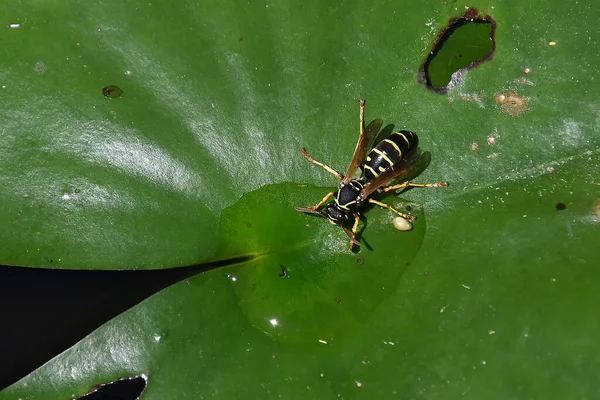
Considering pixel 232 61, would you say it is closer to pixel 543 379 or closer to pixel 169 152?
pixel 169 152

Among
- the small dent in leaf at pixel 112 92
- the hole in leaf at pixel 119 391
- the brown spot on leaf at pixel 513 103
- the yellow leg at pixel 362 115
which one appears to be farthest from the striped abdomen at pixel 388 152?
the hole in leaf at pixel 119 391

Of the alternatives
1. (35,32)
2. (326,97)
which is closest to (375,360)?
(326,97)

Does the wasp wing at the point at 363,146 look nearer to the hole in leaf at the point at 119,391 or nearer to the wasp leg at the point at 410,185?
the wasp leg at the point at 410,185

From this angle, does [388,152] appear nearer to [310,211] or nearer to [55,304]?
[310,211]

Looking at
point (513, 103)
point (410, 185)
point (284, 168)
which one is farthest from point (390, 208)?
point (513, 103)

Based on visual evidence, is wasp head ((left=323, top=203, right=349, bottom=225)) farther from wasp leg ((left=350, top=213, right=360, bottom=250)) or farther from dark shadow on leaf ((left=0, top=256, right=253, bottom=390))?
dark shadow on leaf ((left=0, top=256, right=253, bottom=390))

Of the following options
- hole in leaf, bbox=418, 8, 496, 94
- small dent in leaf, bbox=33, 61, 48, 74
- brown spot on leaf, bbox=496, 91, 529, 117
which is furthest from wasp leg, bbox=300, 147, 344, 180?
small dent in leaf, bbox=33, 61, 48, 74

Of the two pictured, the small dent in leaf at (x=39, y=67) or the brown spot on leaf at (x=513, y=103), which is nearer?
the brown spot on leaf at (x=513, y=103)
